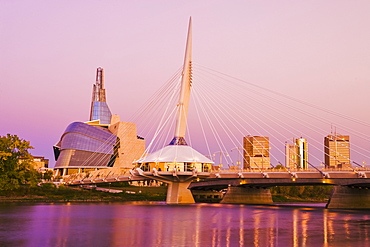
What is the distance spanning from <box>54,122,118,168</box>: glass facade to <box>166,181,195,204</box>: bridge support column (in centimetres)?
9556

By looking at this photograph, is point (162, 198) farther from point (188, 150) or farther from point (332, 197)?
point (332, 197)

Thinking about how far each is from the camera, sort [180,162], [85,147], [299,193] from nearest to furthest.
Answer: [180,162]
[299,193]
[85,147]

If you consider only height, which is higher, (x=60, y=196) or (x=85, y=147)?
(x=85, y=147)

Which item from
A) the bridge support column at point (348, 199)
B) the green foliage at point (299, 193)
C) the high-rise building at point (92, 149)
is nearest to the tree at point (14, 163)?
the bridge support column at point (348, 199)

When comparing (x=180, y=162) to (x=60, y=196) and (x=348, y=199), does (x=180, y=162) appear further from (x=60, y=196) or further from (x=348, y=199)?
(x=348, y=199)

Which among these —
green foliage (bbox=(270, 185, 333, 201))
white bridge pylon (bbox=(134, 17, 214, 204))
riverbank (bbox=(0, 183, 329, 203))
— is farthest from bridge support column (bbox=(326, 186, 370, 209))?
green foliage (bbox=(270, 185, 333, 201))

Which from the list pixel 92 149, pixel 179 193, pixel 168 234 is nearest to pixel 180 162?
pixel 179 193

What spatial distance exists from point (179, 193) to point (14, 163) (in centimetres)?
3064

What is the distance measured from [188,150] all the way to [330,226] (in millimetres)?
48947

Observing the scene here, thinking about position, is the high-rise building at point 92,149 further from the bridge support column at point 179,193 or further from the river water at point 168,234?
the river water at point 168,234

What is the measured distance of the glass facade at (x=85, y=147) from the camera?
179000mm

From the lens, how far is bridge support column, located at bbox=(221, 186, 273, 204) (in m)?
95.8

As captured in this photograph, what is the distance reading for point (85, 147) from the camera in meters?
179

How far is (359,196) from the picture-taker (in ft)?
257
